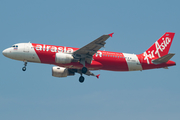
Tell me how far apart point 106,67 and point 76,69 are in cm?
555

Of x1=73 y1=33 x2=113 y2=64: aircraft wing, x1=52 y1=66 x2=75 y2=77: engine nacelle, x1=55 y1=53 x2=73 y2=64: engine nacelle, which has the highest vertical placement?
x1=73 y1=33 x2=113 y2=64: aircraft wing

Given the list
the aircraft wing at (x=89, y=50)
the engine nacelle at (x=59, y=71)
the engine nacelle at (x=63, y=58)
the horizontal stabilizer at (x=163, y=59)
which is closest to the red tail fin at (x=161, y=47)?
the horizontal stabilizer at (x=163, y=59)

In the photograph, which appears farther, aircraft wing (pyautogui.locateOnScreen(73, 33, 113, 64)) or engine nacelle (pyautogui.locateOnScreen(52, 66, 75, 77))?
engine nacelle (pyautogui.locateOnScreen(52, 66, 75, 77))

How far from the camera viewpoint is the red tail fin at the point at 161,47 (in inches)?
2028

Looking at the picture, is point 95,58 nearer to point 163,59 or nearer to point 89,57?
point 89,57

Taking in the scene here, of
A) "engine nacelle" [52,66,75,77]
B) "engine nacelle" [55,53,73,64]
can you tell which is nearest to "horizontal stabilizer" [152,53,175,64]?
"engine nacelle" [55,53,73,64]

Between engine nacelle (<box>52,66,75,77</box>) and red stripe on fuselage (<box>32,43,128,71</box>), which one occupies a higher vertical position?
red stripe on fuselage (<box>32,43,128,71</box>)

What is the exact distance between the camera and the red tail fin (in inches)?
2028

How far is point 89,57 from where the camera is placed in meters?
47.6

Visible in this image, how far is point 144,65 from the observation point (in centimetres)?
A: 4975

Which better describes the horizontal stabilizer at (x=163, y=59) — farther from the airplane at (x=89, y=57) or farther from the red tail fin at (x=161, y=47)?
the red tail fin at (x=161, y=47)

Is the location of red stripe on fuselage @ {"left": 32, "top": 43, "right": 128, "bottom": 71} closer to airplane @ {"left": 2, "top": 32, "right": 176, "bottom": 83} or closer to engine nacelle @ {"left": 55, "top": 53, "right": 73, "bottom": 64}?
airplane @ {"left": 2, "top": 32, "right": 176, "bottom": 83}

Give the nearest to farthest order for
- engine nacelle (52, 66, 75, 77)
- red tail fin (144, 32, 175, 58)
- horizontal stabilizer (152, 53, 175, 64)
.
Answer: horizontal stabilizer (152, 53, 175, 64), red tail fin (144, 32, 175, 58), engine nacelle (52, 66, 75, 77)

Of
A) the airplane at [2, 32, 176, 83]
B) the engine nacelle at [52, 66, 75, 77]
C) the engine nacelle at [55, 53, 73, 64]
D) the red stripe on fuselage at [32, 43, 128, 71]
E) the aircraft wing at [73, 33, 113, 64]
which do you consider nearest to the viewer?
the aircraft wing at [73, 33, 113, 64]
